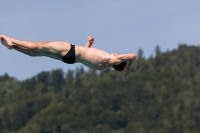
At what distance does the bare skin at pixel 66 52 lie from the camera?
28.0 metres

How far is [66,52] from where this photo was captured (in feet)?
92.5

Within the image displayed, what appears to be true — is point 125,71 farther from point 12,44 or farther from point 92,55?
point 12,44

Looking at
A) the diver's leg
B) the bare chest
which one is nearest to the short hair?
the bare chest

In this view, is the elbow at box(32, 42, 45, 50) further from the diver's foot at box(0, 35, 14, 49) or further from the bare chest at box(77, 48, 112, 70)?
the bare chest at box(77, 48, 112, 70)

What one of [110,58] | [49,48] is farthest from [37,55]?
[110,58]

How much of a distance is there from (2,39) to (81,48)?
2734 millimetres

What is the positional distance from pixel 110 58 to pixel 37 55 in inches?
99.8

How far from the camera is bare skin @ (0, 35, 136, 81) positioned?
28.0 meters

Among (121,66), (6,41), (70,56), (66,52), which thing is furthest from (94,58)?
(6,41)

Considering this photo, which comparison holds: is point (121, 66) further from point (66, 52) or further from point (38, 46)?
point (38, 46)

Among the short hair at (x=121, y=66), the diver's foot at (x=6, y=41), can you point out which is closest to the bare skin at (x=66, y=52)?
the diver's foot at (x=6, y=41)

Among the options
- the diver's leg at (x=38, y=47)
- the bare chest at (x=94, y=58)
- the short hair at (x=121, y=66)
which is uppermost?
the diver's leg at (x=38, y=47)

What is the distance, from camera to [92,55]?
28.4m

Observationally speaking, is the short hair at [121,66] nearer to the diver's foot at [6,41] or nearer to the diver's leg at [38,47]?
the diver's leg at [38,47]
